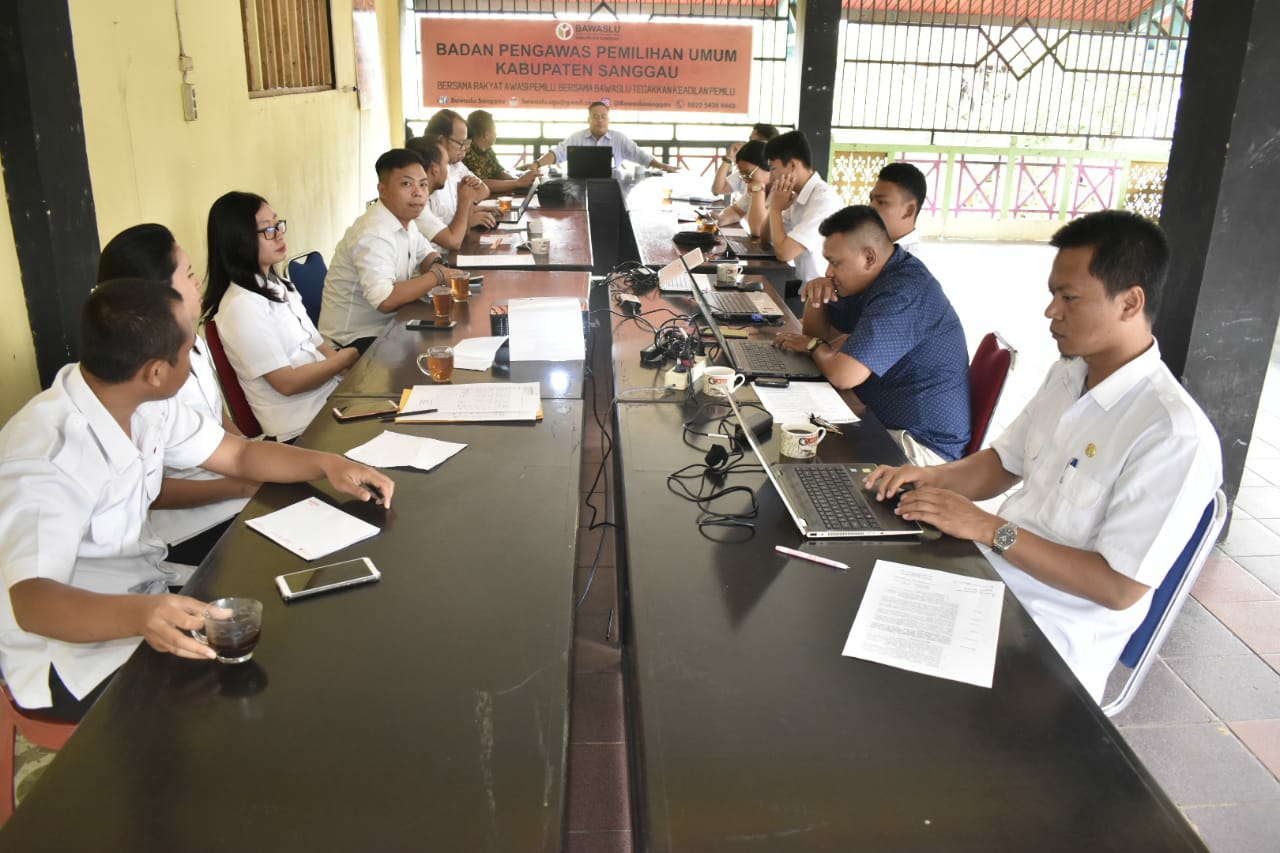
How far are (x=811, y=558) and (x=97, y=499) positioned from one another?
1.22 meters

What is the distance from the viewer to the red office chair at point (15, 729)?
1.45 meters

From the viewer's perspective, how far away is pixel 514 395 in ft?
7.73

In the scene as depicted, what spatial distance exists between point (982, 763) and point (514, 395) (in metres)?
1.51

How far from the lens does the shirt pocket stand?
169cm

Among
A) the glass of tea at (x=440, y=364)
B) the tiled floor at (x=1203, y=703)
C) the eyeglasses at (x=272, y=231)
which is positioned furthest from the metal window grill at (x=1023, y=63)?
the glass of tea at (x=440, y=364)

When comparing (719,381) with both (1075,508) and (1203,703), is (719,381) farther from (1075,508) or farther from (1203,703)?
(1203,703)

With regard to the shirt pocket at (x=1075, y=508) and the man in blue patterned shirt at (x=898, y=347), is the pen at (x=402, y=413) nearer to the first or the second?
the man in blue patterned shirt at (x=898, y=347)

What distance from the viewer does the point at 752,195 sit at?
4824 mm

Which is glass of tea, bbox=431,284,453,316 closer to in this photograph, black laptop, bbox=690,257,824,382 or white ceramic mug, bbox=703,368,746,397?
black laptop, bbox=690,257,824,382

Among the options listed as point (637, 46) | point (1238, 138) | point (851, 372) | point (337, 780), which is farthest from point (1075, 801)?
point (637, 46)

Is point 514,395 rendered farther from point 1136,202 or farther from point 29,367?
point 1136,202

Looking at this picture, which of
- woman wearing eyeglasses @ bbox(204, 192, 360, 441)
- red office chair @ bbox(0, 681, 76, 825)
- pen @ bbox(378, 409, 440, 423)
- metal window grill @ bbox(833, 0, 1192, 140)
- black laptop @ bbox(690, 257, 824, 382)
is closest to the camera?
red office chair @ bbox(0, 681, 76, 825)

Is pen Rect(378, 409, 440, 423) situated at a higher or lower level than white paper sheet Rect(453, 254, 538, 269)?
lower

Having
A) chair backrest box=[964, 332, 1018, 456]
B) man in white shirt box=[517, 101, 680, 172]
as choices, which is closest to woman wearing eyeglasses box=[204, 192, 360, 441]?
chair backrest box=[964, 332, 1018, 456]
